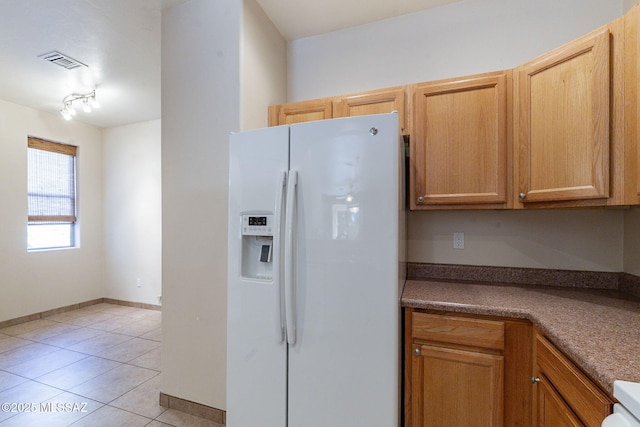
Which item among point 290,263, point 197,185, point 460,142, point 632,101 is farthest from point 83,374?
point 632,101

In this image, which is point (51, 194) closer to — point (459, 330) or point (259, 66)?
point (259, 66)

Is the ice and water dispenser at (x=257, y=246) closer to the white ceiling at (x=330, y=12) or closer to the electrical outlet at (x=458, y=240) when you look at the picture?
the electrical outlet at (x=458, y=240)

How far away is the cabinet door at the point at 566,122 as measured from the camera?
53.4 inches

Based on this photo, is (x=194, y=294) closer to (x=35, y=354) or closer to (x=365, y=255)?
(x=365, y=255)

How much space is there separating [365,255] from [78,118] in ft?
16.2

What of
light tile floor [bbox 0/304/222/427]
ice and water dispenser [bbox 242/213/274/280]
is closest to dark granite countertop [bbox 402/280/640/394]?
ice and water dispenser [bbox 242/213/274/280]

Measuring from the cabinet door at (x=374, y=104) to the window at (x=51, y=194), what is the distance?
14.2 ft

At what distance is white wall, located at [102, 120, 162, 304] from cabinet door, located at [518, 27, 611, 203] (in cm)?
429

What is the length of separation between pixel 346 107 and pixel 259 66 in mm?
702

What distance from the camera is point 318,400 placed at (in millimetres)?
1414

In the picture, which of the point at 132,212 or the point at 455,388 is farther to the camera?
the point at 132,212

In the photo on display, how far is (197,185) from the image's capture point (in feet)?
6.64

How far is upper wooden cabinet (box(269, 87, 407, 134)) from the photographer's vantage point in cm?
188

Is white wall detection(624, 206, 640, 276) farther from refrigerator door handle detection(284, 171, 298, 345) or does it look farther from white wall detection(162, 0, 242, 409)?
white wall detection(162, 0, 242, 409)
